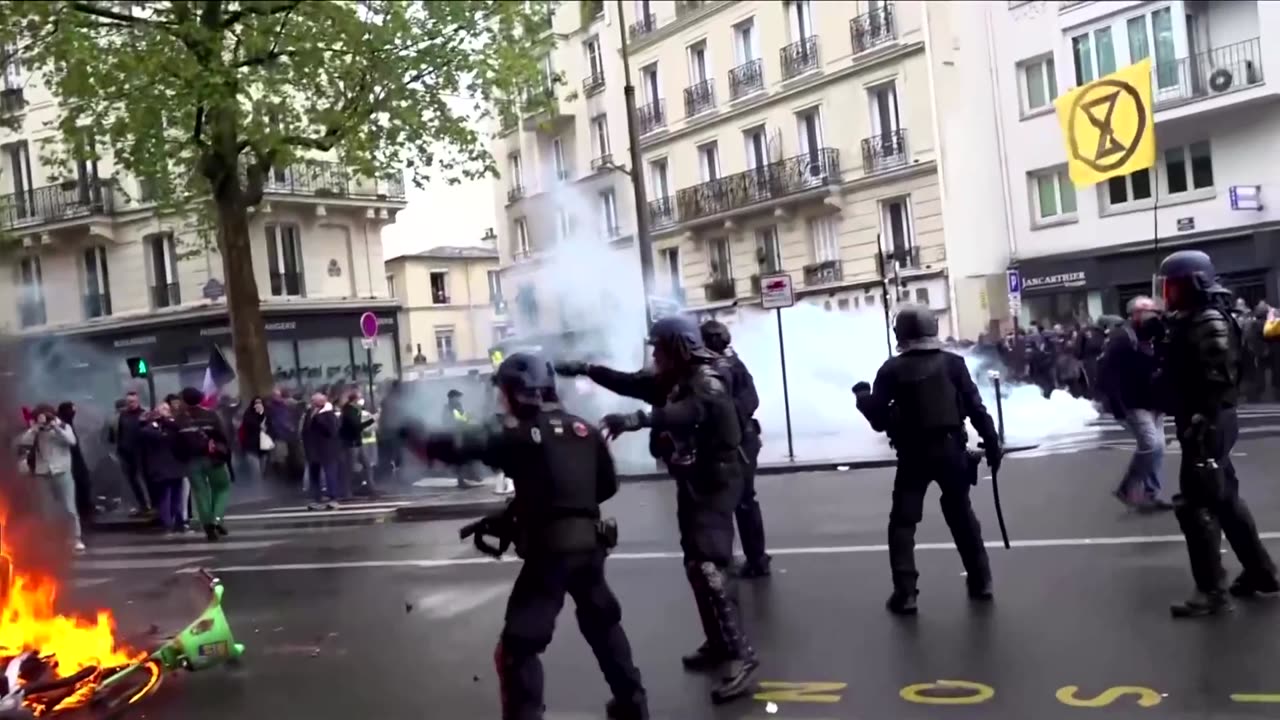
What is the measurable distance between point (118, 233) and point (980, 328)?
72.5 feet

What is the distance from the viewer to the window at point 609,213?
2784 centimetres

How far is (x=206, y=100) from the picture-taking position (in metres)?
16.8

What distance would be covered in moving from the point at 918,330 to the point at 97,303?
28.9m

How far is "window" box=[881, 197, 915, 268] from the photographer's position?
91.6 ft

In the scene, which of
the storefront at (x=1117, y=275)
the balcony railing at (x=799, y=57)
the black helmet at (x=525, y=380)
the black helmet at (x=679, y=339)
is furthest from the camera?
the balcony railing at (x=799, y=57)

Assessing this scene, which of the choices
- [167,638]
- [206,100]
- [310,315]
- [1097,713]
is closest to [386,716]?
[167,638]

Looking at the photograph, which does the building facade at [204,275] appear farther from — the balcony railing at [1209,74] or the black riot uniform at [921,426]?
the black riot uniform at [921,426]

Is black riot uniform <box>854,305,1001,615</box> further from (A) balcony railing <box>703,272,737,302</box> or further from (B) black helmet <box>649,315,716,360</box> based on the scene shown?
(A) balcony railing <box>703,272,737,302</box>

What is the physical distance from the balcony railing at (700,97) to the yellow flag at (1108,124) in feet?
44.4

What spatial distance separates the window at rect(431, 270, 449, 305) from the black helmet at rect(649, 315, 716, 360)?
33979mm

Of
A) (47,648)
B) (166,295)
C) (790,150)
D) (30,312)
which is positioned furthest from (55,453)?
(790,150)

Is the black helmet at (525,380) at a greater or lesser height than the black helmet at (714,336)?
lesser

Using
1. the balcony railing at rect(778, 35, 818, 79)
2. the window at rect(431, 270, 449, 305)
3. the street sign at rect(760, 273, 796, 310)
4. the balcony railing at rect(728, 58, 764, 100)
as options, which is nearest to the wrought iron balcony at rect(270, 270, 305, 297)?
the window at rect(431, 270, 449, 305)

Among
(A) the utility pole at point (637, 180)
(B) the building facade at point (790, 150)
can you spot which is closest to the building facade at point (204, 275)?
(B) the building facade at point (790, 150)
